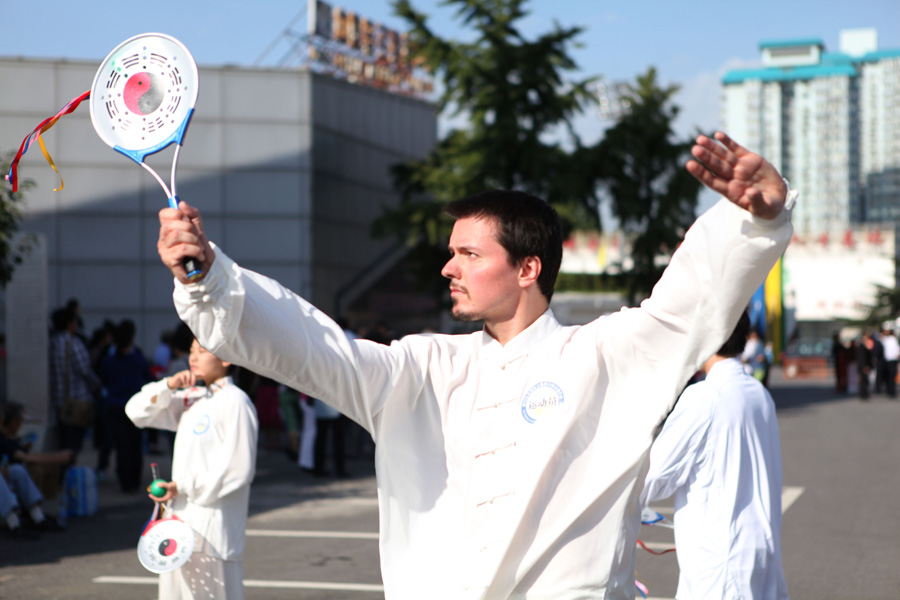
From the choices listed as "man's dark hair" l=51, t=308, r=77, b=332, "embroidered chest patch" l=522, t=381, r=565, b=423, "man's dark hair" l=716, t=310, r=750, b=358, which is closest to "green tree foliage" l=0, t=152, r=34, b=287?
"man's dark hair" l=51, t=308, r=77, b=332

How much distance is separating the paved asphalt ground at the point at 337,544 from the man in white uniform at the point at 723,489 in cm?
289

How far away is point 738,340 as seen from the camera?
4594 millimetres

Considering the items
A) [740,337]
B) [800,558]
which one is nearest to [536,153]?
[800,558]

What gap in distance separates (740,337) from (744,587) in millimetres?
1144

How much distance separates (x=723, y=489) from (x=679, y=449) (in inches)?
9.6

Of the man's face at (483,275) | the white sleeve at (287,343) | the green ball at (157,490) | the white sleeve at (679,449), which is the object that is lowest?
the green ball at (157,490)

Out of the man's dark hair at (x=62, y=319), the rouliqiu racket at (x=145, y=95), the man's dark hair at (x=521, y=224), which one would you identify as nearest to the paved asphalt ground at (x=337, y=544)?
the man's dark hair at (x=62, y=319)

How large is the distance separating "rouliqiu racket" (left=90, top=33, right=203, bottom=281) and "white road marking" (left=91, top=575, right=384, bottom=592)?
5.19m

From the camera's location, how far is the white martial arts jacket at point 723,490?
4.09 meters

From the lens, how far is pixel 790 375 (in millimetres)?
42250

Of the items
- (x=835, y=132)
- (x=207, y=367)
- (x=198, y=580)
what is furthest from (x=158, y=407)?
(x=835, y=132)

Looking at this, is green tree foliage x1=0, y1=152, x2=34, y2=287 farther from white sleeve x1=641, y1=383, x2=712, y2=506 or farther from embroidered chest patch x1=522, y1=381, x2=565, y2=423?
embroidered chest patch x1=522, y1=381, x2=565, y2=423

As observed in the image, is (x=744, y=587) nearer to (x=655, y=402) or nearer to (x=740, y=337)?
(x=740, y=337)

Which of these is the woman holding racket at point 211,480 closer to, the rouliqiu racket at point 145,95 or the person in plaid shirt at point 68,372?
the rouliqiu racket at point 145,95
